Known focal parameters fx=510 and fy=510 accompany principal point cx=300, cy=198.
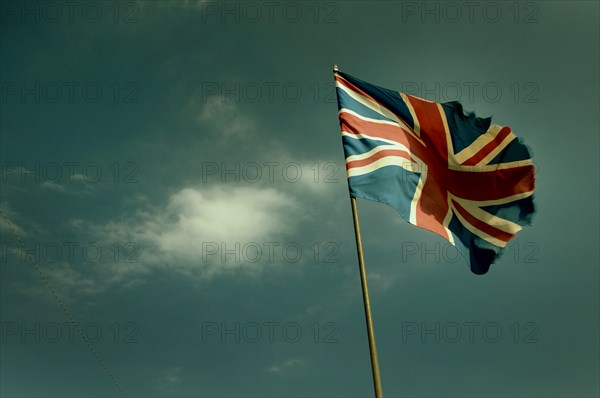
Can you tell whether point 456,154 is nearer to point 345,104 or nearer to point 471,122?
point 471,122

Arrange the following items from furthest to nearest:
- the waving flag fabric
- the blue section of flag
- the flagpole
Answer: the waving flag fabric → the blue section of flag → the flagpole

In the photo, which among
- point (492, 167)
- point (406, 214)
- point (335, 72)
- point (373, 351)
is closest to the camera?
point (373, 351)

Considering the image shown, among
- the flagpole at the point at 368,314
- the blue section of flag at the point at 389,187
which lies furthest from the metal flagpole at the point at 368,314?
the blue section of flag at the point at 389,187

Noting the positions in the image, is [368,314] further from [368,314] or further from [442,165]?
[442,165]

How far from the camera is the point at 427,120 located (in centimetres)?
1316

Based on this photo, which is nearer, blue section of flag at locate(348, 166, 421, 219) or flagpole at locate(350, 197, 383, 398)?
flagpole at locate(350, 197, 383, 398)

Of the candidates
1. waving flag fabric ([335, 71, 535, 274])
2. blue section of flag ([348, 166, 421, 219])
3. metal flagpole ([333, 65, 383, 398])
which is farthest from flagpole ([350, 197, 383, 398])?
waving flag fabric ([335, 71, 535, 274])

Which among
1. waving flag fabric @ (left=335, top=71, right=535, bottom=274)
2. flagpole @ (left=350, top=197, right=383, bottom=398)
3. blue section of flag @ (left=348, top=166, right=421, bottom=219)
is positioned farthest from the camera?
waving flag fabric @ (left=335, top=71, right=535, bottom=274)

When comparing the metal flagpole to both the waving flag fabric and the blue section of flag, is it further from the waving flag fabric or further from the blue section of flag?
the waving flag fabric

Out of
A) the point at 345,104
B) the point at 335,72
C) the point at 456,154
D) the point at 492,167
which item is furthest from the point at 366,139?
the point at 492,167

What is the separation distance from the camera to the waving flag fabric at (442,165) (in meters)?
11.6

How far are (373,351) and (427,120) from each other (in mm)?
6700

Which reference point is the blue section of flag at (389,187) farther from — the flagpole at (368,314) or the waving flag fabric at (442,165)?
the flagpole at (368,314)

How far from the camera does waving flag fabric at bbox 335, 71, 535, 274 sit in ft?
38.2
